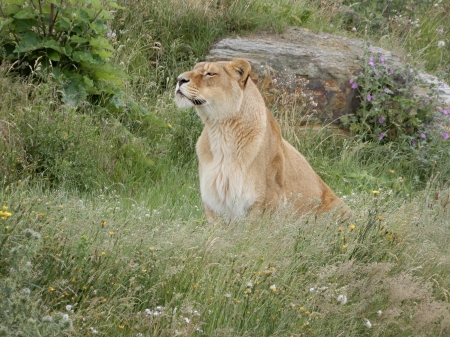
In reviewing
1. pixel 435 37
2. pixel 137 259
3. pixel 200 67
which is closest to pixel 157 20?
pixel 200 67

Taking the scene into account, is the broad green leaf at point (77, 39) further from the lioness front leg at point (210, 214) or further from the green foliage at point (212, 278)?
the green foliage at point (212, 278)

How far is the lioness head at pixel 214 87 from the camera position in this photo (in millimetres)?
7160

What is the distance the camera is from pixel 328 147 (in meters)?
10.7

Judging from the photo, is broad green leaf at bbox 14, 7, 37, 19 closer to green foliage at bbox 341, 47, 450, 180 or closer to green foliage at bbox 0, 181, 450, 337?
green foliage at bbox 0, 181, 450, 337

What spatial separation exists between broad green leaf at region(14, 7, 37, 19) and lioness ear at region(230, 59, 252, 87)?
2.38 meters

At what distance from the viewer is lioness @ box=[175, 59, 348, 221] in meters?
7.05

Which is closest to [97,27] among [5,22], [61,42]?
[61,42]

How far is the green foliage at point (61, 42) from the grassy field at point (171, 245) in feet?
0.72

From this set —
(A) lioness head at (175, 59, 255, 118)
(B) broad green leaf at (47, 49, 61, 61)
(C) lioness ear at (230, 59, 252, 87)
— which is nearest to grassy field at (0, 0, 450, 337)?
(B) broad green leaf at (47, 49, 61, 61)

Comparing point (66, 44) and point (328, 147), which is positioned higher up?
point (66, 44)

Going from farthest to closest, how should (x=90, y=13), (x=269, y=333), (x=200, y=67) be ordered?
(x=90, y=13) < (x=200, y=67) < (x=269, y=333)

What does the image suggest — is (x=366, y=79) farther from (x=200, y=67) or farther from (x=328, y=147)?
(x=200, y=67)

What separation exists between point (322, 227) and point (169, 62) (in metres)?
5.65

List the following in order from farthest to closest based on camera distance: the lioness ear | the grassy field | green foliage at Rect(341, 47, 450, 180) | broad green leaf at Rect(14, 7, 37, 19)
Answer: green foliage at Rect(341, 47, 450, 180) → broad green leaf at Rect(14, 7, 37, 19) → the lioness ear → the grassy field
